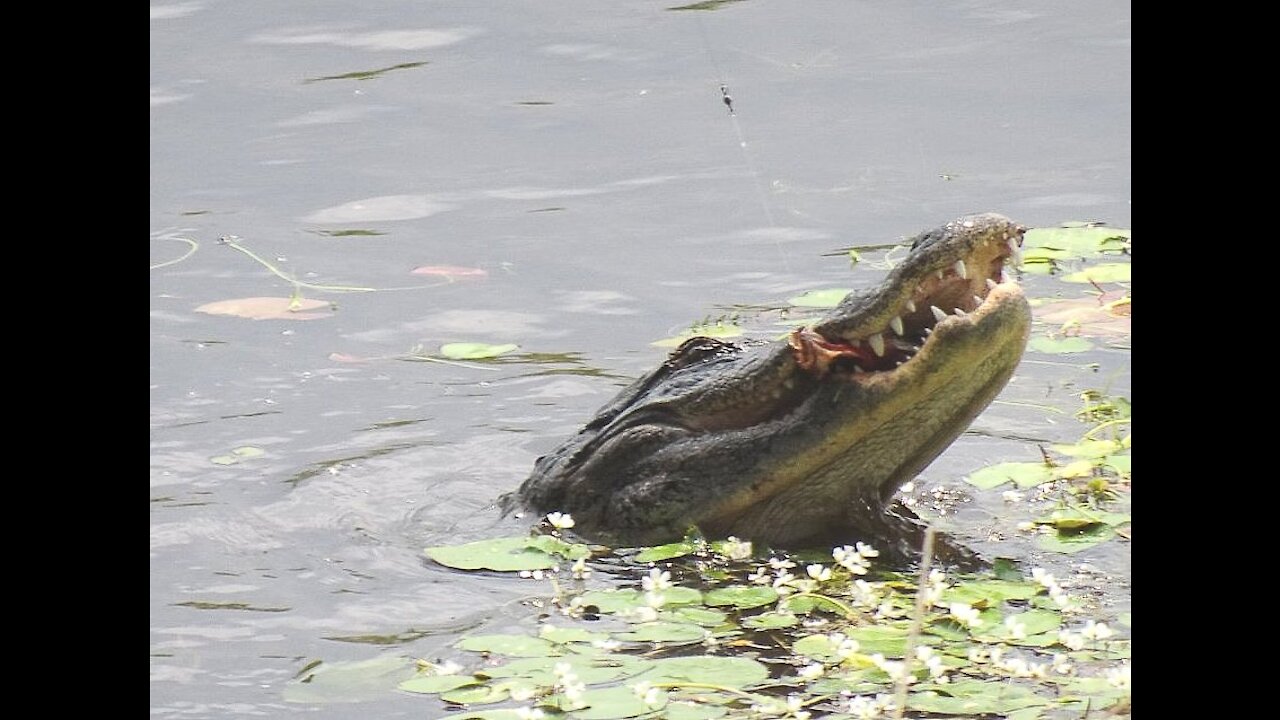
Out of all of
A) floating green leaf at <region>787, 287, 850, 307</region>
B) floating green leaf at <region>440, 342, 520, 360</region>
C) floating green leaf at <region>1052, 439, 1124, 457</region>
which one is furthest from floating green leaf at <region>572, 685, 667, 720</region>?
floating green leaf at <region>787, 287, 850, 307</region>

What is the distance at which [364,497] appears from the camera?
20.9 ft

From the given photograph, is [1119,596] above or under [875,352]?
under

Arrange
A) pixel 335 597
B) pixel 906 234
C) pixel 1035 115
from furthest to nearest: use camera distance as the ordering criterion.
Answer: pixel 1035 115 < pixel 906 234 < pixel 335 597

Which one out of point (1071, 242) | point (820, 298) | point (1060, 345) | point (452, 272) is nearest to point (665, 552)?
point (1060, 345)

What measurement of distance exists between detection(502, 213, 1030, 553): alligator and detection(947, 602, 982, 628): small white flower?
66 centimetres

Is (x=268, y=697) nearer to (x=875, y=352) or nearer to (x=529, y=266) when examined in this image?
(x=875, y=352)

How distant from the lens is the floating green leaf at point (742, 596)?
16.4 feet

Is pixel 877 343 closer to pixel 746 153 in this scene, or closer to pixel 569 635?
pixel 569 635

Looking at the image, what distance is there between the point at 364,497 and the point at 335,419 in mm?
883

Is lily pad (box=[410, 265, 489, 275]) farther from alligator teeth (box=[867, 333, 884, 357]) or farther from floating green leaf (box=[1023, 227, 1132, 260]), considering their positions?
alligator teeth (box=[867, 333, 884, 357])

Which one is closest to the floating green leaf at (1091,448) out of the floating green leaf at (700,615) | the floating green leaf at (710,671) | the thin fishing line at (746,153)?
the floating green leaf at (700,615)

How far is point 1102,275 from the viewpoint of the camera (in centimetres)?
789
